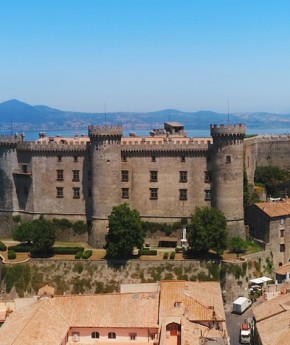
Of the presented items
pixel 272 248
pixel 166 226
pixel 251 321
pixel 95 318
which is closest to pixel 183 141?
pixel 166 226

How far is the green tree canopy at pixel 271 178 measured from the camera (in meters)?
90.0

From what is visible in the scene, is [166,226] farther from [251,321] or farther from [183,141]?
[251,321]

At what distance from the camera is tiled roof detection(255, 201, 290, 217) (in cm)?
7200

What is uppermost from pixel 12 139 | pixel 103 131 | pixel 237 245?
pixel 103 131

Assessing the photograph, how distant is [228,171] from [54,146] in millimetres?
21466

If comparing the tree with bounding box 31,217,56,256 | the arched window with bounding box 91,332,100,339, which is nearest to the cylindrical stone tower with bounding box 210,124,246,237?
the tree with bounding box 31,217,56,256

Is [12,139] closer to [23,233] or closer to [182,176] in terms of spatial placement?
[23,233]

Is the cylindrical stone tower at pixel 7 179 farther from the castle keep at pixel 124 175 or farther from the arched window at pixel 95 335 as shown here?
the arched window at pixel 95 335

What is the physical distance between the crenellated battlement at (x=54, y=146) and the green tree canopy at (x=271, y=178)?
1187 inches

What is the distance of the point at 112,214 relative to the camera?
2729 inches

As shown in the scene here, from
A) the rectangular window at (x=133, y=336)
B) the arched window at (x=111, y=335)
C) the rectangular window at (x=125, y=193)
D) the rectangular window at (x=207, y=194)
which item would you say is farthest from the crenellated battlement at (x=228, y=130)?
the arched window at (x=111, y=335)

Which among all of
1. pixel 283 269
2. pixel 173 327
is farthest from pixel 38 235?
pixel 283 269

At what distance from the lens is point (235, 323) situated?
2387 inches

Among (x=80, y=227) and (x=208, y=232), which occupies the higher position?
(x=208, y=232)
